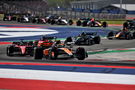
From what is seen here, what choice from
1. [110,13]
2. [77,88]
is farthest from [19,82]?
[110,13]

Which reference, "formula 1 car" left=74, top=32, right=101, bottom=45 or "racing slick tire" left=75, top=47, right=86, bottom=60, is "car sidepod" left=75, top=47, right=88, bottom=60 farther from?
"formula 1 car" left=74, top=32, right=101, bottom=45

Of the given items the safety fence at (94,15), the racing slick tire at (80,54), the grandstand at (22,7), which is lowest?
the racing slick tire at (80,54)

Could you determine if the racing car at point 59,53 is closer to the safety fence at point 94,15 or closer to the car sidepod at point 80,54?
the car sidepod at point 80,54

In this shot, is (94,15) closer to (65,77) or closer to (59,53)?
(59,53)

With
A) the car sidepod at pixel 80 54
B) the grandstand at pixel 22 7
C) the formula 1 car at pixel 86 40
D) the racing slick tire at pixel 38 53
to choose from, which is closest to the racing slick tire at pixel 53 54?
the racing slick tire at pixel 38 53

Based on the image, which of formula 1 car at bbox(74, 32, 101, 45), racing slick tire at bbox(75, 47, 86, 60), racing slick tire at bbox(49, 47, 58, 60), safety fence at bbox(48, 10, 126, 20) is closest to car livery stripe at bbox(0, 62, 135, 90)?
racing slick tire at bbox(49, 47, 58, 60)

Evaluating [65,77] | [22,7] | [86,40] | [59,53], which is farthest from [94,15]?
[65,77]

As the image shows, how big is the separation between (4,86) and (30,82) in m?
0.74

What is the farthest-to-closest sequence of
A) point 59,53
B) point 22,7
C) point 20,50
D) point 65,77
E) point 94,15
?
point 22,7 → point 94,15 → point 20,50 → point 59,53 → point 65,77

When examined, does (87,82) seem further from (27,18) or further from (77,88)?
(27,18)

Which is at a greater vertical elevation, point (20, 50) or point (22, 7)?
point (22, 7)

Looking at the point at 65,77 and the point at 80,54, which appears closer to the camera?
the point at 65,77

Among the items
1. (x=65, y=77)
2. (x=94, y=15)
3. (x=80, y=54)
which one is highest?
(x=94, y=15)

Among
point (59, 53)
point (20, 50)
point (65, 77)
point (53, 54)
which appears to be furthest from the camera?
point (20, 50)
